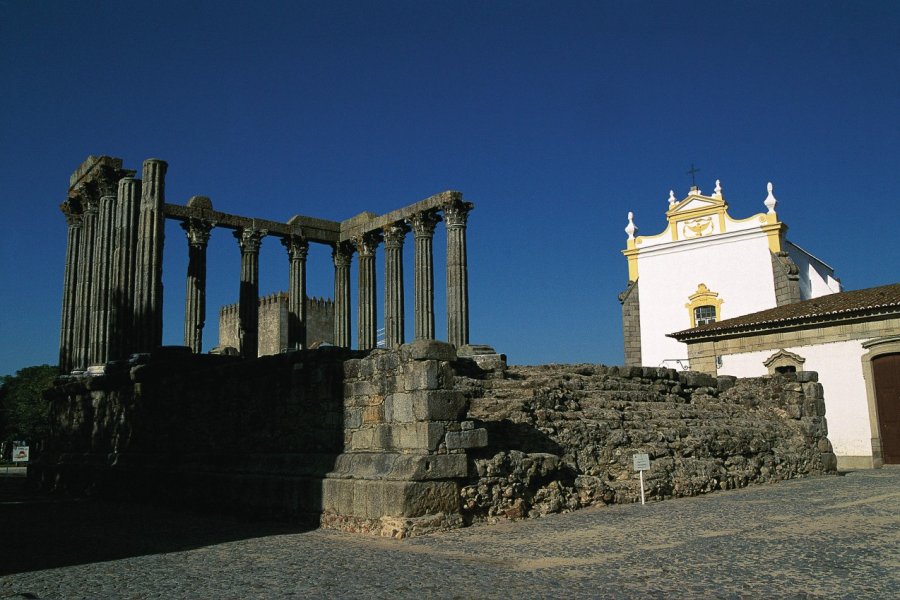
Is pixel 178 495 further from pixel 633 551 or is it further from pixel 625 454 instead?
pixel 633 551

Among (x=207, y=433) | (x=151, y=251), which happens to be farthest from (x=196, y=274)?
(x=207, y=433)

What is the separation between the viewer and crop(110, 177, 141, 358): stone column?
18.3m

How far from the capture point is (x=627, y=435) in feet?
37.1

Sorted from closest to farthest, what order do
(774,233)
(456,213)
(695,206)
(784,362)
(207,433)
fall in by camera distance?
1. (207,433)
2. (784,362)
3. (456,213)
4. (774,233)
5. (695,206)

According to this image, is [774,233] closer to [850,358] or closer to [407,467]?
[850,358]

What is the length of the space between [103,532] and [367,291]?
18.0 metres

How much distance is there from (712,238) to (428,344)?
988 inches

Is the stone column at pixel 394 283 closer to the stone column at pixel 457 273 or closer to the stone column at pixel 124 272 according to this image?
the stone column at pixel 457 273

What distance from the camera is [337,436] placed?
986 centimetres

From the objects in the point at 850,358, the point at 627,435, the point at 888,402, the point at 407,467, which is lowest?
the point at 407,467

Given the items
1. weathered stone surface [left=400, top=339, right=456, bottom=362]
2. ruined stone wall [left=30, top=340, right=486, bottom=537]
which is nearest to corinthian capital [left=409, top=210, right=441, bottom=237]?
ruined stone wall [left=30, top=340, right=486, bottom=537]

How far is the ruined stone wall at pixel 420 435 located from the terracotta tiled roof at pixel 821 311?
5.57 metres

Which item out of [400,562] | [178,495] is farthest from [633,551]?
[178,495]

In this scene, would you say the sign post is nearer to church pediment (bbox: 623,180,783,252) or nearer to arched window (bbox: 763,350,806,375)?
arched window (bbox: 763,350,806,375)
